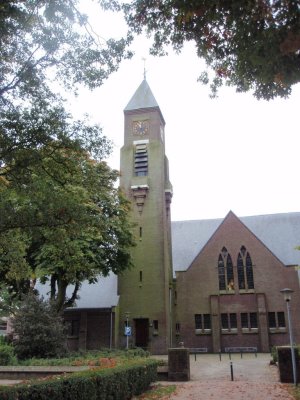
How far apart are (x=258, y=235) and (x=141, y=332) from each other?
13974mm

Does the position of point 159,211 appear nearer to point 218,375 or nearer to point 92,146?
point 218,375

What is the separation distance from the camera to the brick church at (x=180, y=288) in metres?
33.8

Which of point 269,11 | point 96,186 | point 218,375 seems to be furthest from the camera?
point 218,375

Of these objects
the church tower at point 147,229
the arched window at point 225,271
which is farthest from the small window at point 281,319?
the church tower at point 147,229

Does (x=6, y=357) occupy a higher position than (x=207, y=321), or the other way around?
(x=207, y=321)

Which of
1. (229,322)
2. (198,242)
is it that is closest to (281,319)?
(229,322)

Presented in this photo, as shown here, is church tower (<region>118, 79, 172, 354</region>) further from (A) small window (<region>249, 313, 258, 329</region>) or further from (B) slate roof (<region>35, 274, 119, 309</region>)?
(A) small window (<region>249, 313, 258, 329</region>)

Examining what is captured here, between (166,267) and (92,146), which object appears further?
(166,267)

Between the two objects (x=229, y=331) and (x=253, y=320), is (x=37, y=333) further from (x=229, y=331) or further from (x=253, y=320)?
(x=253, y=320)

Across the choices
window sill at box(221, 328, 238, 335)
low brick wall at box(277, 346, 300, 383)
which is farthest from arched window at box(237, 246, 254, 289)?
low brick wall at box(277, 346, 300, 383)

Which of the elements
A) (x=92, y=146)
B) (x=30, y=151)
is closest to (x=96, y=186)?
(x=92, y=146)

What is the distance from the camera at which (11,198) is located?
448 inches

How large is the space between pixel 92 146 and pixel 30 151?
1573 mm

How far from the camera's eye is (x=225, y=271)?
35.9 m
